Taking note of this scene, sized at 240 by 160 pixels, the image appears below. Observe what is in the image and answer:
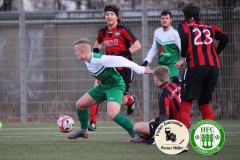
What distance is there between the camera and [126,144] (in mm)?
8211

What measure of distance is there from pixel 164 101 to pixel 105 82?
1101 mm

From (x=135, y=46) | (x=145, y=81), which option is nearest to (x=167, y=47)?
(x=135, y=46)

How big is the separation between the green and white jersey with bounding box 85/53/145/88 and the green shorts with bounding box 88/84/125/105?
8 centimetres

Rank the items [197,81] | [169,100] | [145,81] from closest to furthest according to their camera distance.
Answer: [197,81], [169,100], [145,81]

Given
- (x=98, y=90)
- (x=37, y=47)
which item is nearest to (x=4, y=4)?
(x=37, y=47)

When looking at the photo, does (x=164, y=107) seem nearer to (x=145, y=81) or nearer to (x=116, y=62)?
(x=116, y=62)

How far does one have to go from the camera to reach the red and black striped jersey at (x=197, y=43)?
736cm

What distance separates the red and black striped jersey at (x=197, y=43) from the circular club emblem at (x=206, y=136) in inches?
45.2

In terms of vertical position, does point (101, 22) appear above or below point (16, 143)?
above

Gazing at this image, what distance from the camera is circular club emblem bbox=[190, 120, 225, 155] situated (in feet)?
21.0

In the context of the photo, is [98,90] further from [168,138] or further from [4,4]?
[4,4]

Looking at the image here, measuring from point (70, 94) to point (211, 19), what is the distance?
3683 millimetres

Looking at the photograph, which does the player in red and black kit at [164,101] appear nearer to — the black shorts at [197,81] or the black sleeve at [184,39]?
the black shorts at [197,81]

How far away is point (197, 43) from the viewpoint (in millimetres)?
7387
